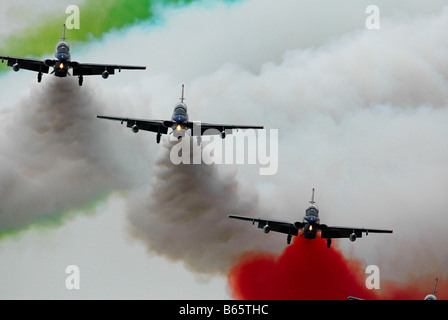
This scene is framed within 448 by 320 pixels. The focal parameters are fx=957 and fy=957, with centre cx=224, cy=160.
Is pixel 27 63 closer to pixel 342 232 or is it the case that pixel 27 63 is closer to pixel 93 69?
pixel 93 69

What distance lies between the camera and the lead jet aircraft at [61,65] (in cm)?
12225

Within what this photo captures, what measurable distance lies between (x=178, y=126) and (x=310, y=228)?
2086 cm

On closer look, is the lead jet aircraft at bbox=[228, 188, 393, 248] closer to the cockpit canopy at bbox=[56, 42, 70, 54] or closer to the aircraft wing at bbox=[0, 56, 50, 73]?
the cockpit canopy at bbox=[56, 42, 70, 54]

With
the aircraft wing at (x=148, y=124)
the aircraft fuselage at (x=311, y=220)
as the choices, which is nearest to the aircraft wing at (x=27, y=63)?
the aircraft wing at (x=148, y=124)

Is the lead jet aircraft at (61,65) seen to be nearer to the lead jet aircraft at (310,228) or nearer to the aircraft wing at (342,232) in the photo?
the lead jet aircraft at (310,228)

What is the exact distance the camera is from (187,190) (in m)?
141

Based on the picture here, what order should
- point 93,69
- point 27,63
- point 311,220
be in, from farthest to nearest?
1. point 93,69
2. point 27,63
3. point 311,220

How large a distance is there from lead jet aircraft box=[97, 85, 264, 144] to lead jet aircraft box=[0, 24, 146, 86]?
6948 millimetres

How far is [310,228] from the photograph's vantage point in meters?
119

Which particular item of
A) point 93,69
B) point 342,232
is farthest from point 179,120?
point 342,232

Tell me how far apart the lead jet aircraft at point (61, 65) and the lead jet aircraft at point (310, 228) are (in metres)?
27.0
